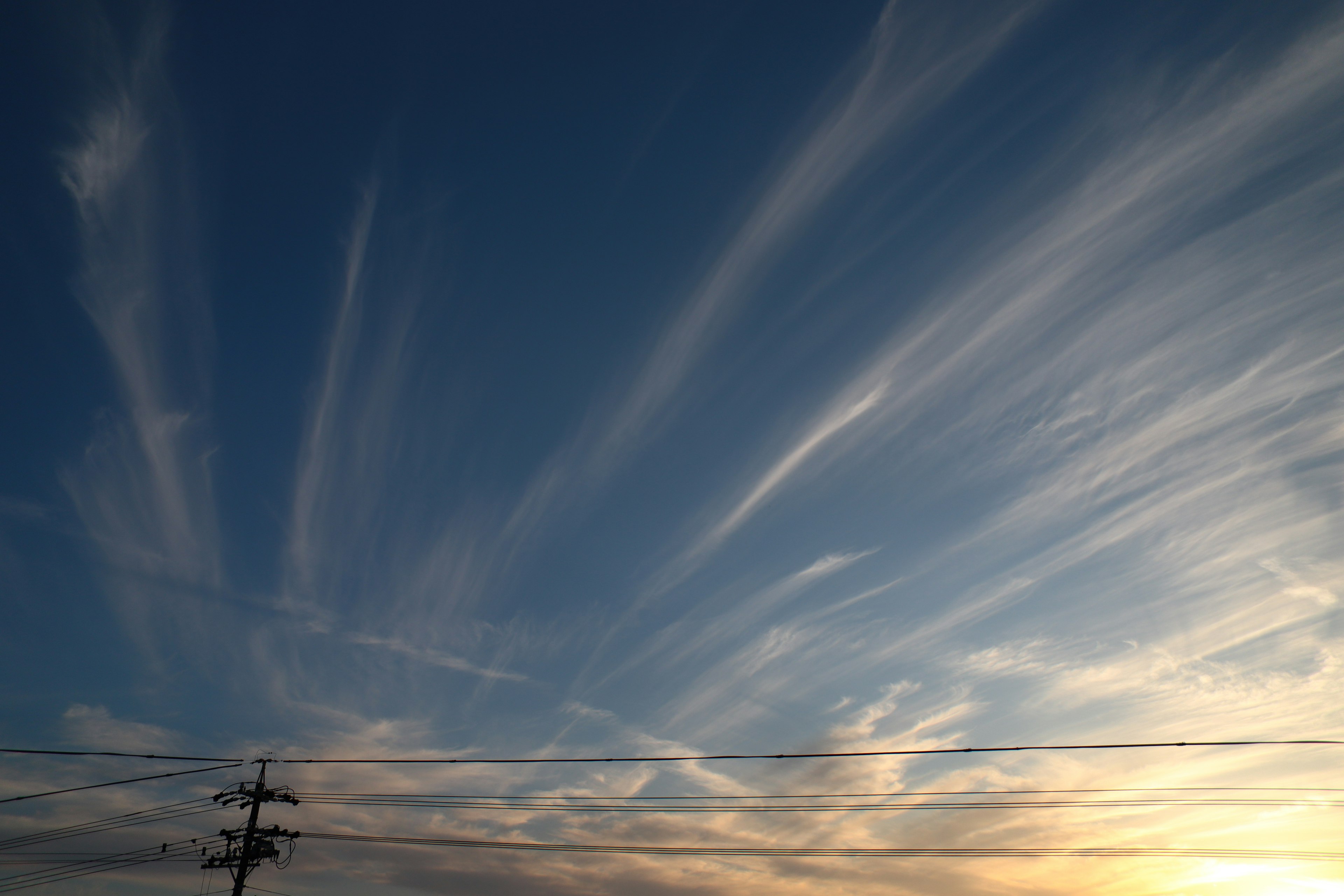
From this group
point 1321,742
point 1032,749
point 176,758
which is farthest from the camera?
point 176,758

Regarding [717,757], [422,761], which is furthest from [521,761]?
[717,757]

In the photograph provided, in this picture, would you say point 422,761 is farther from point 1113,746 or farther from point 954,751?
point 1113,746

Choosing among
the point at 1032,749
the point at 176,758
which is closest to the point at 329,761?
the point at 176,758

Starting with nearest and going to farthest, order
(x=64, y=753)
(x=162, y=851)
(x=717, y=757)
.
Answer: (x=717, y=757), (x=64, y=753), (x=162, y=851)

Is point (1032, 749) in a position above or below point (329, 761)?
below

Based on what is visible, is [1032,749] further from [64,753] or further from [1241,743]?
[64,753]

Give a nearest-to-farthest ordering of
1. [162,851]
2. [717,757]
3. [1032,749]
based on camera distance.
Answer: [1032,749]
[717,757]
[162,851]

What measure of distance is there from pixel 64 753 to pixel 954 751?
1645 inches

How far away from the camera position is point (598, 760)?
30.3m

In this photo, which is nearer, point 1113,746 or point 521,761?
point 1113,746

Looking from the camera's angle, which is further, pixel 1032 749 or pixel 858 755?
pixel 858 755

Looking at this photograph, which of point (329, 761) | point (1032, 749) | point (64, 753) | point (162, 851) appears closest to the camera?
point (1032, 749)

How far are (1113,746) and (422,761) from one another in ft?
105

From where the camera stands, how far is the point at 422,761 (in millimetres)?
33406
